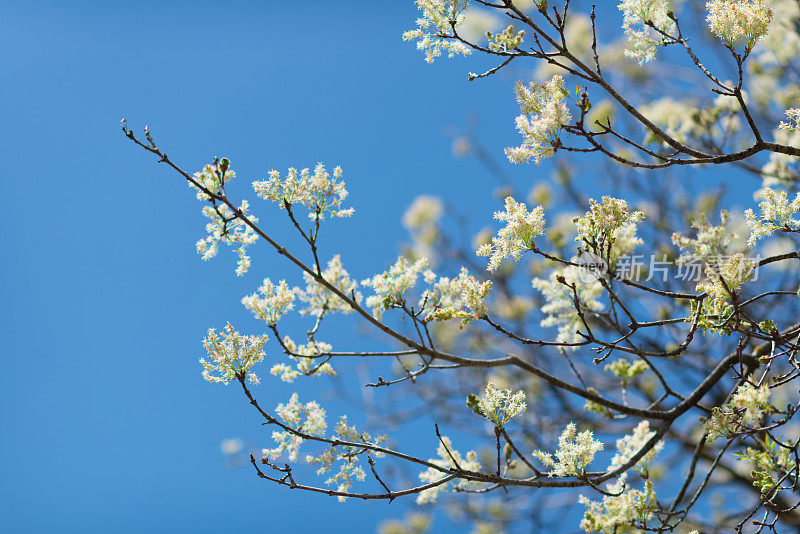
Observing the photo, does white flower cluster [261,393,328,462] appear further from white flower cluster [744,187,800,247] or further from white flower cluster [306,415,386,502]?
white flower cluster [744,187,800,247]

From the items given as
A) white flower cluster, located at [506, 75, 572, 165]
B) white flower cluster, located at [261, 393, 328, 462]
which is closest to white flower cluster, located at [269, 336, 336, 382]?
white flower cluster, located at [261, 393, 328, 462]

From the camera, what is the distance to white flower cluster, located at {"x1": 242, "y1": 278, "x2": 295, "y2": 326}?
2.79 metres

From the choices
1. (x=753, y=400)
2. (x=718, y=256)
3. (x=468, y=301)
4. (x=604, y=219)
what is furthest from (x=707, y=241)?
(x=468, y=301)

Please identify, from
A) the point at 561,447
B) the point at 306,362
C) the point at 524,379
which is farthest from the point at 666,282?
the point at 306,362

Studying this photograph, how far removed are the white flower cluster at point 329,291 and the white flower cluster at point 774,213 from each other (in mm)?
1730

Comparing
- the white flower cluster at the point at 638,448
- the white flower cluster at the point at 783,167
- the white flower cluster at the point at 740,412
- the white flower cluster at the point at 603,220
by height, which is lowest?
the white flower cluster at the point at 740,412

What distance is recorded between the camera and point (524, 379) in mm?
6582

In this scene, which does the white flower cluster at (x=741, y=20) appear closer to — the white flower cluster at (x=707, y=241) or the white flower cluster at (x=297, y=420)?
the white flower cluster at (x=707, y=241)

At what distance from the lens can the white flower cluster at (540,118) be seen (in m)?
2.38

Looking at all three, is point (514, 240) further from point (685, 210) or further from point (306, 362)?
point (685, 210)

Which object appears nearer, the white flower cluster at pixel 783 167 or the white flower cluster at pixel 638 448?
the white flower cluster at pixel 638 448

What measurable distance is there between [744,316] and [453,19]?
64.1 inches

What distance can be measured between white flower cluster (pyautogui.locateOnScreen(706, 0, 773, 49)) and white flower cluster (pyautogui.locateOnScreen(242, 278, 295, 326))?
2018 mm

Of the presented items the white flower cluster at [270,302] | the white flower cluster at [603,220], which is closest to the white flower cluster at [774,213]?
the white flower cluster at [603,220]
